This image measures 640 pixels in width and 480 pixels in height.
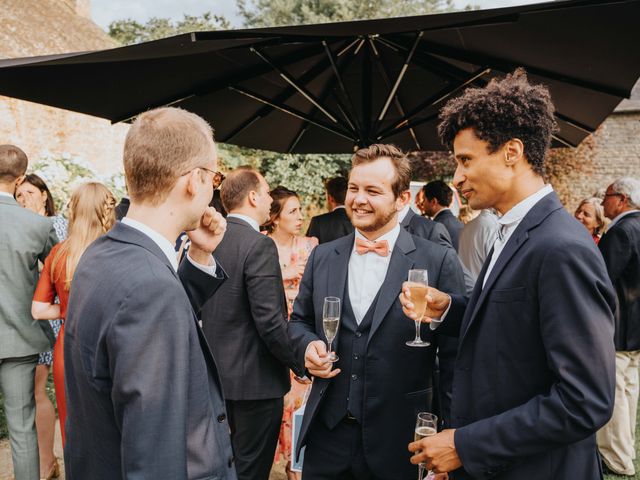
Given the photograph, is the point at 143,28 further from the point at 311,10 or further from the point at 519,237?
the point at 519,237

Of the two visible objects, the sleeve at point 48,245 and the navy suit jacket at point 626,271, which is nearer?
the sleeve at point 48,245

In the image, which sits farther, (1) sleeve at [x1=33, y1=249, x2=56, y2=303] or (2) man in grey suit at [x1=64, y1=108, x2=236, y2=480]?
(1) sleeve at [x1=33, y1=249, x2=56, y2=303]

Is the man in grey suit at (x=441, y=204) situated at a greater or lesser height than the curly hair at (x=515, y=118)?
lesser

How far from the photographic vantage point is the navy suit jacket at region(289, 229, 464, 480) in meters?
2.30

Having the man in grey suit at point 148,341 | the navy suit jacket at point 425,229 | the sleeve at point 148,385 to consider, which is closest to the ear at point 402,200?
the man in grey suit at point 148,341

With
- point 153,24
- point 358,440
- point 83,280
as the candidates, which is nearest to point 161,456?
point 83,280

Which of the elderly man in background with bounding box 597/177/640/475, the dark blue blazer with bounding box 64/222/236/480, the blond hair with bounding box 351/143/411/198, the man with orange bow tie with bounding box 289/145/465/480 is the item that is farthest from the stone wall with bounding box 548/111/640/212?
the dark blue blazer with bounding box 64/222/236/480

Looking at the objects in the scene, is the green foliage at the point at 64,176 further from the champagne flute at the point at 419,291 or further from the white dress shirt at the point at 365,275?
the champagne flute at the point at 419,291

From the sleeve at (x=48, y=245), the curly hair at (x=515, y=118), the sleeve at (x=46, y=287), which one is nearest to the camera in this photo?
the curly hair at (x=515, y=118)

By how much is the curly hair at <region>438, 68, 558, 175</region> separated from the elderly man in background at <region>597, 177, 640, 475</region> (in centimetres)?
307

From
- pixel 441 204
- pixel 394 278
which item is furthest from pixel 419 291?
pixel 441 204

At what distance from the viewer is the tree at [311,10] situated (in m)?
33.4

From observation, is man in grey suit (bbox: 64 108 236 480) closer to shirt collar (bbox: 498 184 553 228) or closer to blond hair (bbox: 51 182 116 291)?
shirt collar (bbox: 498 184 553 228)

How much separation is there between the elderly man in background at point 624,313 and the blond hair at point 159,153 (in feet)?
13.2
